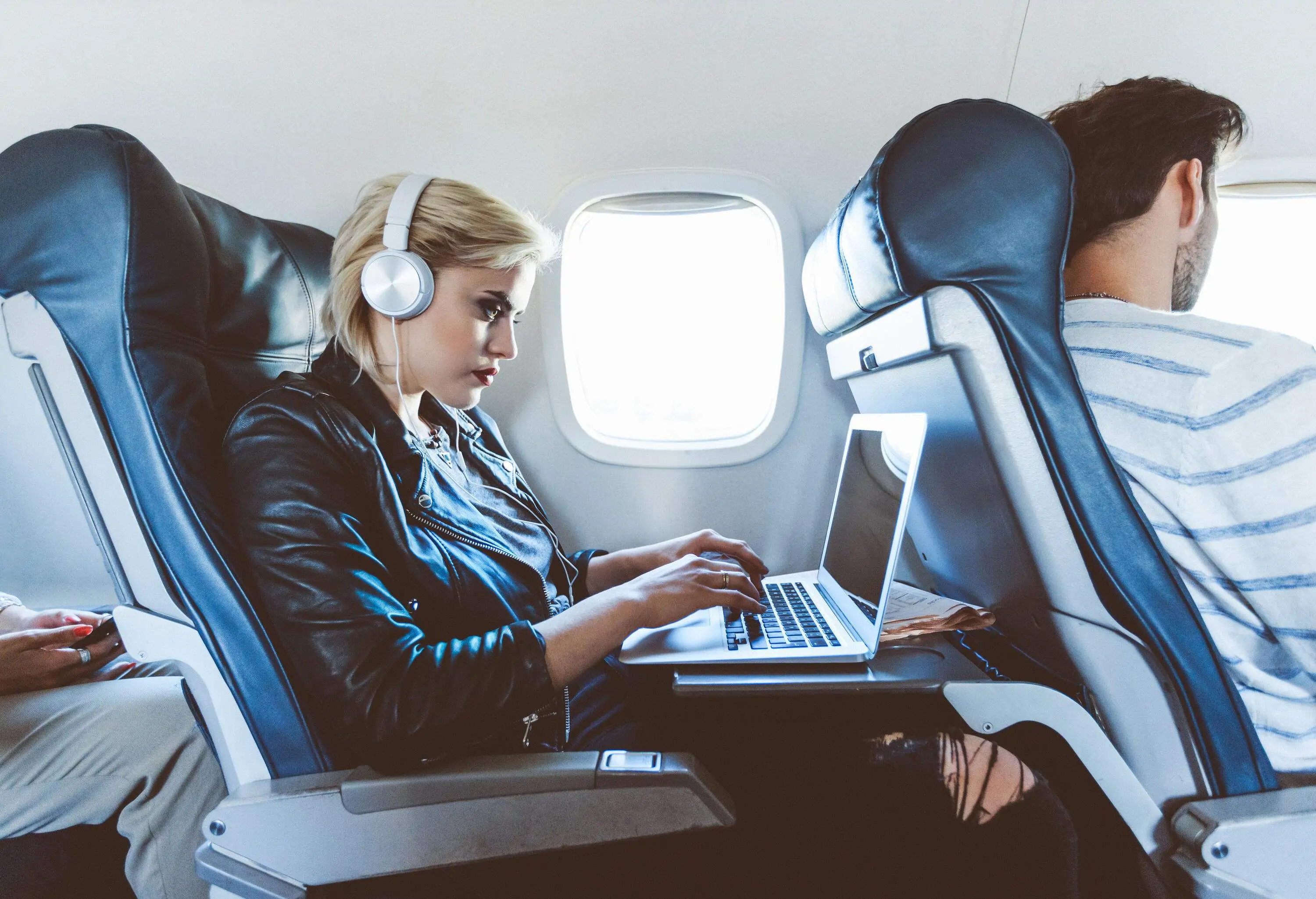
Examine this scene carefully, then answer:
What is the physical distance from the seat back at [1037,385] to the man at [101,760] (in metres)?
A: 1.33

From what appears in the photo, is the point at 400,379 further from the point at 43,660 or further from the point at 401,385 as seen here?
the point at 43,660

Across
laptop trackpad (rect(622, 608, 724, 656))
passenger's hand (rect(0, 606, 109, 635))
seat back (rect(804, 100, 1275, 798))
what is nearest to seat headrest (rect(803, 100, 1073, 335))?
seat back (rect(804, 100, 1275, 798))

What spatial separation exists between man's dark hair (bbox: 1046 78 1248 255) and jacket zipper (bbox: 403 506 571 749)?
1066 mm

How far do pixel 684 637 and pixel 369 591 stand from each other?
0.49 metres

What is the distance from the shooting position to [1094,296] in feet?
3.62

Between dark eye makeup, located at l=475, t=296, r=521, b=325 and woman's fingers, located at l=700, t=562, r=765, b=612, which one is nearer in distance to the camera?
woman's fingers, located at l=700, t=562, r=765, b=612

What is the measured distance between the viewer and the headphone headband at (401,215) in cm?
114

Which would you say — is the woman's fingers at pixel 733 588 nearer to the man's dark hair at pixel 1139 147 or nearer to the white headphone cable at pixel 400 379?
the white headphone cable at pixel 400 379

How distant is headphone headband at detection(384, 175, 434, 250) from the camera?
3.74 ft

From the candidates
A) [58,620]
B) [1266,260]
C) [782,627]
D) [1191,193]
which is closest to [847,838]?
[782,627]

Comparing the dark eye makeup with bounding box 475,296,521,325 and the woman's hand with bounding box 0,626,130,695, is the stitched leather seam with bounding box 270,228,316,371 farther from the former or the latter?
the woman's hand with bounding box 0,626,130,695

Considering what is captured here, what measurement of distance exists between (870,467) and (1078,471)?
2.16 feet

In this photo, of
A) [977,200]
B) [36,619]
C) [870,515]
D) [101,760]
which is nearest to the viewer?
A: [977,200]

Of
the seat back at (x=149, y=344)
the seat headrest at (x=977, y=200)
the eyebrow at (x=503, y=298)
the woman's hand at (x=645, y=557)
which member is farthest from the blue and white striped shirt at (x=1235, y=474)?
the seat back at (x=149, y=344)
